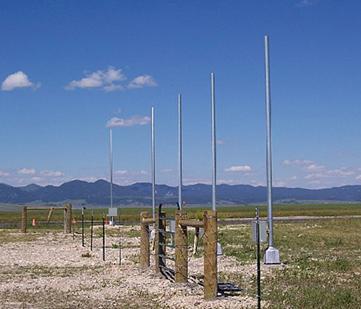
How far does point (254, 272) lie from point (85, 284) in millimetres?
4376

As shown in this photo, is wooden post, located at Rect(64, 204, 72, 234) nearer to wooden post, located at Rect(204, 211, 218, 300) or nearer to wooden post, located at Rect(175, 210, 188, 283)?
wooden post, located at Rect(175, 210, 188, 283)

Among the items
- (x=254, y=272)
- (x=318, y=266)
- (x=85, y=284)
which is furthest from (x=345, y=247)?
(x=85, y=284)

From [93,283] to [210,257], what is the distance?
14.9 feet

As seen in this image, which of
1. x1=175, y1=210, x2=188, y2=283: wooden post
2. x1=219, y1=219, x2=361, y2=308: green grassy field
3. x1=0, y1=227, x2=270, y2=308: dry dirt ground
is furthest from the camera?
x1=175, y1=210, x2=188, y2=283: wooden post

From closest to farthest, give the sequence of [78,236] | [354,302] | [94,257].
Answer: [354,302], [94,257], [78,236]

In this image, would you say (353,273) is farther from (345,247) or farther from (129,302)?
(345,247)

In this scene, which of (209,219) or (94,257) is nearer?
(209,219)

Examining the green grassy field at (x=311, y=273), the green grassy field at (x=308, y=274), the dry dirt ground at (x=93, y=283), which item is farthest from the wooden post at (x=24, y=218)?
the green grassy field at (x=308, y=274)

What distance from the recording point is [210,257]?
15969 millimetres

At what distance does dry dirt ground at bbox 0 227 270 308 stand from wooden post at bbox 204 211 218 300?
217mm

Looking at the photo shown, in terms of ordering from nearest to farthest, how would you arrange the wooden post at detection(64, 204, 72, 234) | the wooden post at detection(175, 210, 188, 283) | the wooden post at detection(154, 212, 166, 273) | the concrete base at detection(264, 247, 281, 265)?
1. the wooden post at detection(175, 210, 188, 283)
2. the wooden post at detection(154, 212, 166, 273)
3. the concrete base at detection(264, 247, 281, 265)
4. the wooden post at detection(64, 204, 72, 234)

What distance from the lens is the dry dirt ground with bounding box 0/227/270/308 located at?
16109 millimetres

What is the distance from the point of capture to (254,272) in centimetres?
2075

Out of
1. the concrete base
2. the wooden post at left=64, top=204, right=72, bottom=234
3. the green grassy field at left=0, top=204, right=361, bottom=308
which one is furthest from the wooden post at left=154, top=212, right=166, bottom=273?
the wooden post at left=64, top=204, right=72, bottom=234
